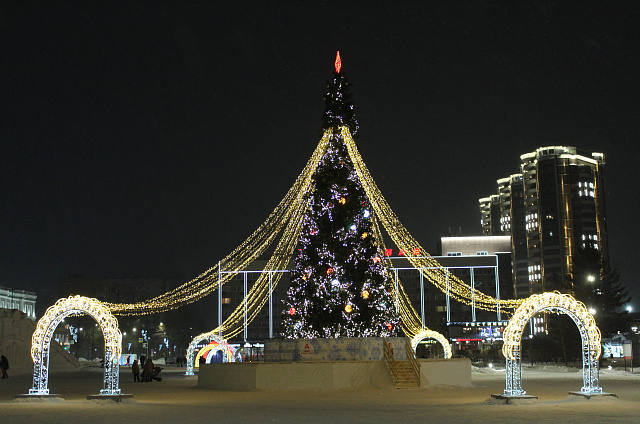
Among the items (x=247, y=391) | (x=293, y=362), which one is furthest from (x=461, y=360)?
(x=247, y=391)

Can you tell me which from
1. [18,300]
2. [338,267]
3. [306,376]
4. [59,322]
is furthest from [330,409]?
[18,300]

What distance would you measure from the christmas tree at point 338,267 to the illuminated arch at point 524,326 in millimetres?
8601

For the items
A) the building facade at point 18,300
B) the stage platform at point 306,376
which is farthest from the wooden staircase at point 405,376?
the building facade at point 18,300

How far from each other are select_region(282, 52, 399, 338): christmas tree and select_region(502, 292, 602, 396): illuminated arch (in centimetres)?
860

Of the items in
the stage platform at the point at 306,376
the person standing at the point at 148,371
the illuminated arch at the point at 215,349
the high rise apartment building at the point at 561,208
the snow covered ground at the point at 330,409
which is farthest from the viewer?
the high rise apartment building at the point at 561,208

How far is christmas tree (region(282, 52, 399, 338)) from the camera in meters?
27.3

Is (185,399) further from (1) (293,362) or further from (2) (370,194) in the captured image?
(2) (370,194)

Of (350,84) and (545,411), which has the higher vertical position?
(350,84)

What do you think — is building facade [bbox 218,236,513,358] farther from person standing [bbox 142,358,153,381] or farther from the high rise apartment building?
person standing [bbox 142,358,153,381]

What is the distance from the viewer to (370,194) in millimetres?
29266

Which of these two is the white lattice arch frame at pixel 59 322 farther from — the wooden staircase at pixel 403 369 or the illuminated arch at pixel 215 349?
the illuminated arch at pixel 215 349

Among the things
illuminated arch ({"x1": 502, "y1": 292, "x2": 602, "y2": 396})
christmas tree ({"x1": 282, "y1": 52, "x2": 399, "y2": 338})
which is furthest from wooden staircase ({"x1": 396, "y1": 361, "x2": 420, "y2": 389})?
illuminated arch ({"x1": 502, "y1": 292, "x2": 602, "y2": 396})

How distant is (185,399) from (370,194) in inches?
482

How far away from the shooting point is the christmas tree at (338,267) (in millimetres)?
27281
